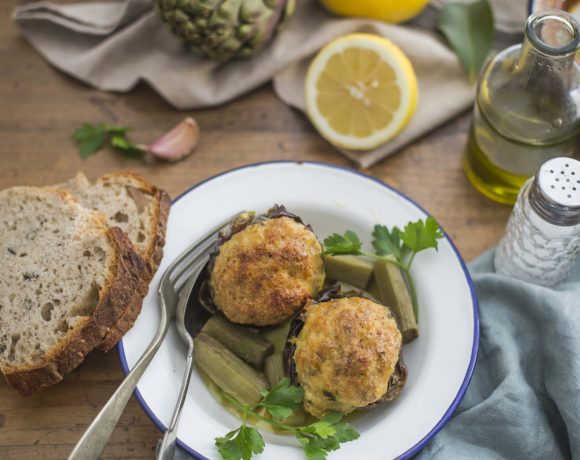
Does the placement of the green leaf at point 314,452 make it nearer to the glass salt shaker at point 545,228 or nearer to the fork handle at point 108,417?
the fork handle at point 108,417

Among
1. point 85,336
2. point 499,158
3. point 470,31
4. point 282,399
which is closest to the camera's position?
point 282,399

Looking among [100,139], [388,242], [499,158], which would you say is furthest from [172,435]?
[499,158]

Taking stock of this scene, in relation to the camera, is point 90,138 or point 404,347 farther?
point 90,138

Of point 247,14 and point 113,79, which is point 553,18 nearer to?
point 247,14

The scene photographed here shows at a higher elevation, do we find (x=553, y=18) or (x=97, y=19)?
(x=553, y=18)

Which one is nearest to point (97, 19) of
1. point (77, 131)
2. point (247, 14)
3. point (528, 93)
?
point (77, 131)

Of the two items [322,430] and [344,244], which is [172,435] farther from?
[344,244]
